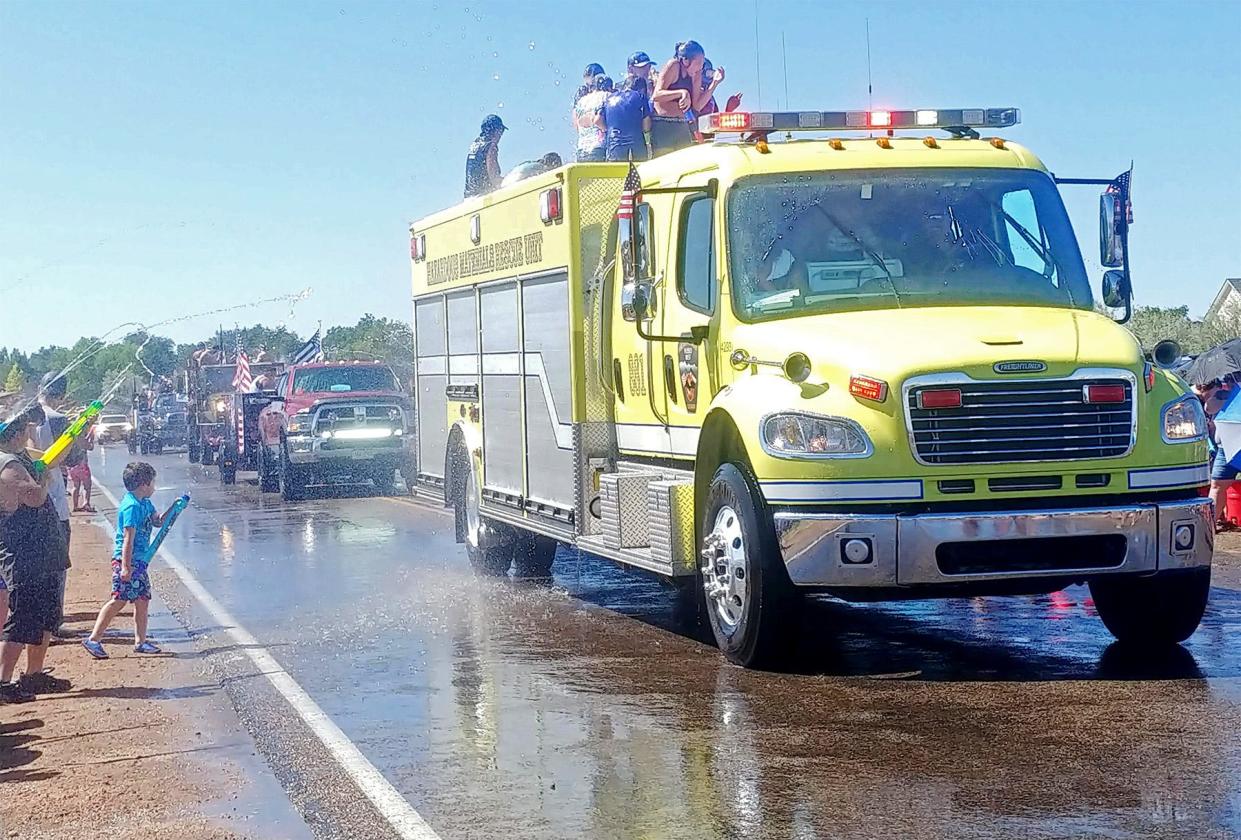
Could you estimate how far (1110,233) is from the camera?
988 cm

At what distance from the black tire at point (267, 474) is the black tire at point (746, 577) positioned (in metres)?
19.9

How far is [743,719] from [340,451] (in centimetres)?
1930

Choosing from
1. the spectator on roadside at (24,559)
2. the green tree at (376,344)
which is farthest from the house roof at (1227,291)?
the spectator on roadside at (24,559)

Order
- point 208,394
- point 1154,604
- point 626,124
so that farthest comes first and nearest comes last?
1. point 208,394
2. point 626,124
3. point 1154,604

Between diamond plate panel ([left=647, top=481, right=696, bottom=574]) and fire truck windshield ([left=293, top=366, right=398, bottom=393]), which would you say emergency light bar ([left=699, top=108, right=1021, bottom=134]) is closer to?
diamond plate panel ([left=647, top=481, right=696, bottom=574])

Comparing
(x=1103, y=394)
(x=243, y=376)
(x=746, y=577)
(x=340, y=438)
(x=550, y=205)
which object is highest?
(x=550, y=205)

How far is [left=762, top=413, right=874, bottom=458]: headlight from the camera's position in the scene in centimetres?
841

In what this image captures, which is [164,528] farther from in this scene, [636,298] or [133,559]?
[636,298]

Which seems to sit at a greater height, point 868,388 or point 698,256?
point 698,256

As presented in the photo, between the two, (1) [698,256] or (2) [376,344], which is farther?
(2) [376,344]

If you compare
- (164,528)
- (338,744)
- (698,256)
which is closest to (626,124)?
(698,256)

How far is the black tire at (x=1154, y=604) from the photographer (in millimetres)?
8984

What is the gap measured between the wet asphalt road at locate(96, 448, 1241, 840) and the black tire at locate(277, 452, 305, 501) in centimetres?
1331

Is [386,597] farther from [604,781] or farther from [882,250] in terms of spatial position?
[604,781]
